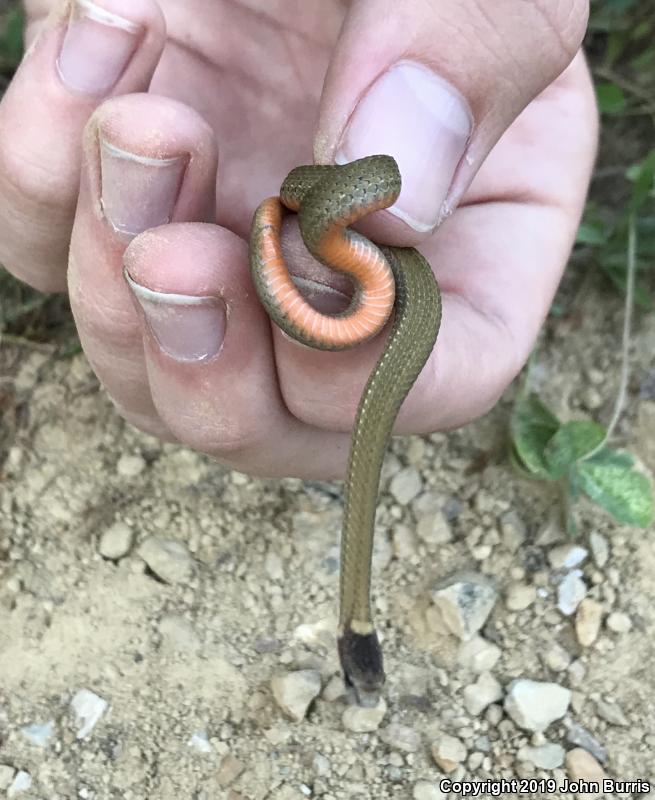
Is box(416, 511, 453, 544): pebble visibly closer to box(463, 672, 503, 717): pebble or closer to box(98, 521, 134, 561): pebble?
box(463, 672, 503, 717): pebble

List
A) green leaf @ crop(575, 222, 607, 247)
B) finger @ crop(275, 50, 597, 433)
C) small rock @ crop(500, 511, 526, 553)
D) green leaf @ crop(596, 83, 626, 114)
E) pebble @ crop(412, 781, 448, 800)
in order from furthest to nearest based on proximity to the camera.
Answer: green leaf @ crop(596, 83, 626, 114) < green leaf @ crop(575, 222, 607, 247) < small rock @ crop(500, 511, 526, 553) < pebble @ crop(412, 781, 448, 800) < finger @ crop(275, 50, 597, 433)

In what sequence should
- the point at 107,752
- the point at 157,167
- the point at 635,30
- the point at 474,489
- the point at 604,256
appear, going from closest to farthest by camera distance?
the point at 157,167 → the point at 107,752 → the point at 474,489 → the point at 604,256 → the point at 635,30

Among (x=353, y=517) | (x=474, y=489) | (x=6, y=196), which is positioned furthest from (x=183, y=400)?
(x=474, y=489)

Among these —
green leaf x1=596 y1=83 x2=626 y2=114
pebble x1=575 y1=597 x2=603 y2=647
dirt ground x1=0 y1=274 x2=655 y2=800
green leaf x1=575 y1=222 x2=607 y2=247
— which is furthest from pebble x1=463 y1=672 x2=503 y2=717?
green leaf x1=596 y1=83 x2=626 y2=114

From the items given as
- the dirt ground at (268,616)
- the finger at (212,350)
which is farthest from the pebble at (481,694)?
the finger at (212,350)

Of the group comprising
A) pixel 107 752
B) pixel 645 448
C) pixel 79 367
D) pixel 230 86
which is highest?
pixel 230 86

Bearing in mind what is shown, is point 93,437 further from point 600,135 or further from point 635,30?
point 635,30

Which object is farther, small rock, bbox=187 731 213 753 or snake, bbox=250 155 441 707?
small rock, bbox=187 731 213 753

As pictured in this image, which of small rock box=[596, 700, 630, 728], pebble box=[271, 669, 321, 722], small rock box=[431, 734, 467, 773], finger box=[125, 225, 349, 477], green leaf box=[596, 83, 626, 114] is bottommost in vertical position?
pebble box=[271, 669, 321, 722]
